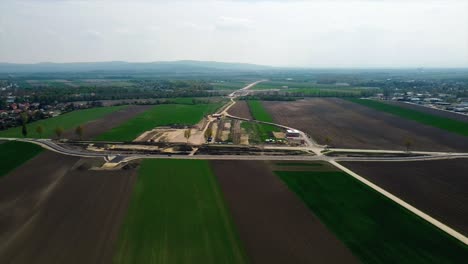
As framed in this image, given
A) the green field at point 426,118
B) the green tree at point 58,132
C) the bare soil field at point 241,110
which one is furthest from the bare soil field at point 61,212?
the green field at point 426,118

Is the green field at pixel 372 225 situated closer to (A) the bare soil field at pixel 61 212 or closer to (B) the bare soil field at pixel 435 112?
(A) the bare soil field at pixel 61 212

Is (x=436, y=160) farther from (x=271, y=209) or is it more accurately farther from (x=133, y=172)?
(x=133, y=172)

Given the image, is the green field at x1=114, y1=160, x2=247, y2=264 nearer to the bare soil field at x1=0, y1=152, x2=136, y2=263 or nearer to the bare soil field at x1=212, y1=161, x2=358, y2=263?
the bare soil field at x1=212, y1=161, x2=358, y2=263

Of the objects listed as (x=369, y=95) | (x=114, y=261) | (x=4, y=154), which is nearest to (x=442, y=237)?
(x=114, y=261)

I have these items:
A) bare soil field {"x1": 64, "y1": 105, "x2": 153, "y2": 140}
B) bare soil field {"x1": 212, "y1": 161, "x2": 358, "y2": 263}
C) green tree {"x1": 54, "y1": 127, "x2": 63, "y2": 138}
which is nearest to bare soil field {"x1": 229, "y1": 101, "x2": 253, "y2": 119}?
bare soil field {"x1": 64, "y1": 105, "x2": 153, "y2": 140}

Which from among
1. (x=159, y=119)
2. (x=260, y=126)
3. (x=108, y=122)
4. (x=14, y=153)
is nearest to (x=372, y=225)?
(x=260, y=126)
